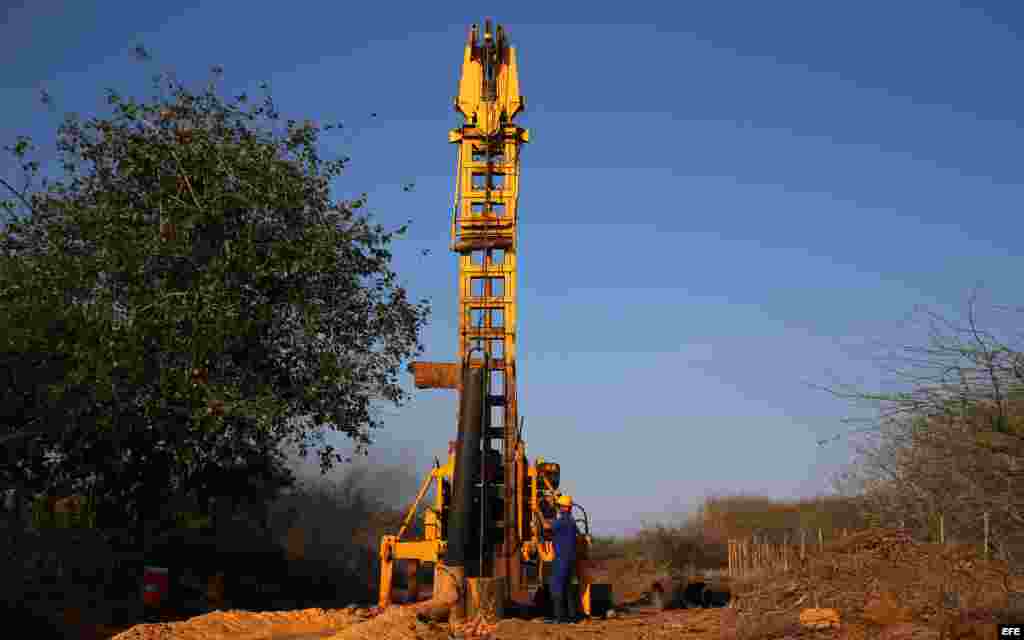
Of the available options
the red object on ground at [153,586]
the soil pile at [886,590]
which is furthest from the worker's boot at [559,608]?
the red object on ground at [153,586]

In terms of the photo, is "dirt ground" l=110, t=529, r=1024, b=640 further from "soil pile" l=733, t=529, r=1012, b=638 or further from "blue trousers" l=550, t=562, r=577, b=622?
"blue trousers" l=550, t=562, r=577, b=622

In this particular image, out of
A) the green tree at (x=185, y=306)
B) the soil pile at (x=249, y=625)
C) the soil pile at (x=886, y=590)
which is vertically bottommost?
the soil pile at (x=249, y=625)

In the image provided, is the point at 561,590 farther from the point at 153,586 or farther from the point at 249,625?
the point at 153,586

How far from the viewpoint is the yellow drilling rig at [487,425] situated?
53.4 feet

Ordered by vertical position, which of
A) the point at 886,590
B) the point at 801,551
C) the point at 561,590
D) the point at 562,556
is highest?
the point at 801,551

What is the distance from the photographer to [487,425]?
57.0 feet

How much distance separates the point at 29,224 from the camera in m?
18.9

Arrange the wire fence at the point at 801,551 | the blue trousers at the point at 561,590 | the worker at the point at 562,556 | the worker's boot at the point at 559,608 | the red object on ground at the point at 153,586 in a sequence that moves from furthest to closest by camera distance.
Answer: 1. the red object on ground at the point at 153,586
2. the worker at the point at 562,556
3. the blue trousers at the point at 561,590
4. the worker's boot at the point at 559,608
5. the wire fence at the point at 801,551

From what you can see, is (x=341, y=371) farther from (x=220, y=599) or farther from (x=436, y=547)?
(x=220, y=599)

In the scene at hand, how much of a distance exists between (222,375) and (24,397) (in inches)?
133

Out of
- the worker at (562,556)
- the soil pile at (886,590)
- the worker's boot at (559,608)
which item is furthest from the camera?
the worker at (562,556)

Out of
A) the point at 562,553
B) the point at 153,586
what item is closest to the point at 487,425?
the point at 562,553

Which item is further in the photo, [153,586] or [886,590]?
[153,586]

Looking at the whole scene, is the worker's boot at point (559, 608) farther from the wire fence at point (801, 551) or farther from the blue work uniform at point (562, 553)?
the wire fence at point (801, 551)
